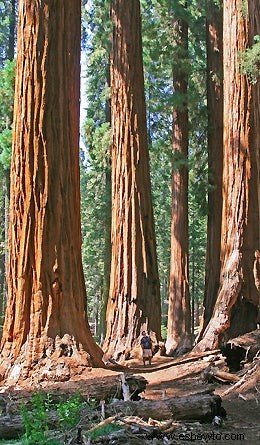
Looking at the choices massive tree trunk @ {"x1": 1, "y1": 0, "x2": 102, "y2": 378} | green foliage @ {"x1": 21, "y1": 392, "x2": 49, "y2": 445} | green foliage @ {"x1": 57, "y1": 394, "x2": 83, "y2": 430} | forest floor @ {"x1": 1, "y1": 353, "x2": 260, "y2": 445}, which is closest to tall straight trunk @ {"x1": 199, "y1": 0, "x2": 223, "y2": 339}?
forest floor @ {"x1": 1, "y1": 353, "x2": 260, "y2": 445}

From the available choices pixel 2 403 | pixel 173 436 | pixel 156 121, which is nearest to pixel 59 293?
pixel 2 403

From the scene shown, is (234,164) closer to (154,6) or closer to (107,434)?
(107,434)

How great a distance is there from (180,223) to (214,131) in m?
3.71

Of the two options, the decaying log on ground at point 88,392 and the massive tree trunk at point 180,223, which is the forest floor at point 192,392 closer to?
the decaying log on ground at point 88,392

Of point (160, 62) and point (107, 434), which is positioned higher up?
point (160, 62)

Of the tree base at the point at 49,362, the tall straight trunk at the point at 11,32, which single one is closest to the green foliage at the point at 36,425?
the tree base at the point at 49,362

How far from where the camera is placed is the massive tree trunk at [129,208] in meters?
12.3

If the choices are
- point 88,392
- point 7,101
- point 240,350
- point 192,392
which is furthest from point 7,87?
point 88,392

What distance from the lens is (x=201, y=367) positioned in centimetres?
1017

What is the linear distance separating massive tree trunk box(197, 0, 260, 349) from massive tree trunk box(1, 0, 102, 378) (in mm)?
3280

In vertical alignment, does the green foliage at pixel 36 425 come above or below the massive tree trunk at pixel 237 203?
below

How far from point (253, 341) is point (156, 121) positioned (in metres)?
17.1

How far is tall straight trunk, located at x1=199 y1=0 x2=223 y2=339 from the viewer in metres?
16.1

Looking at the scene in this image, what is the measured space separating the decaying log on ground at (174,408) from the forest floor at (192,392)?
0.09 meters
